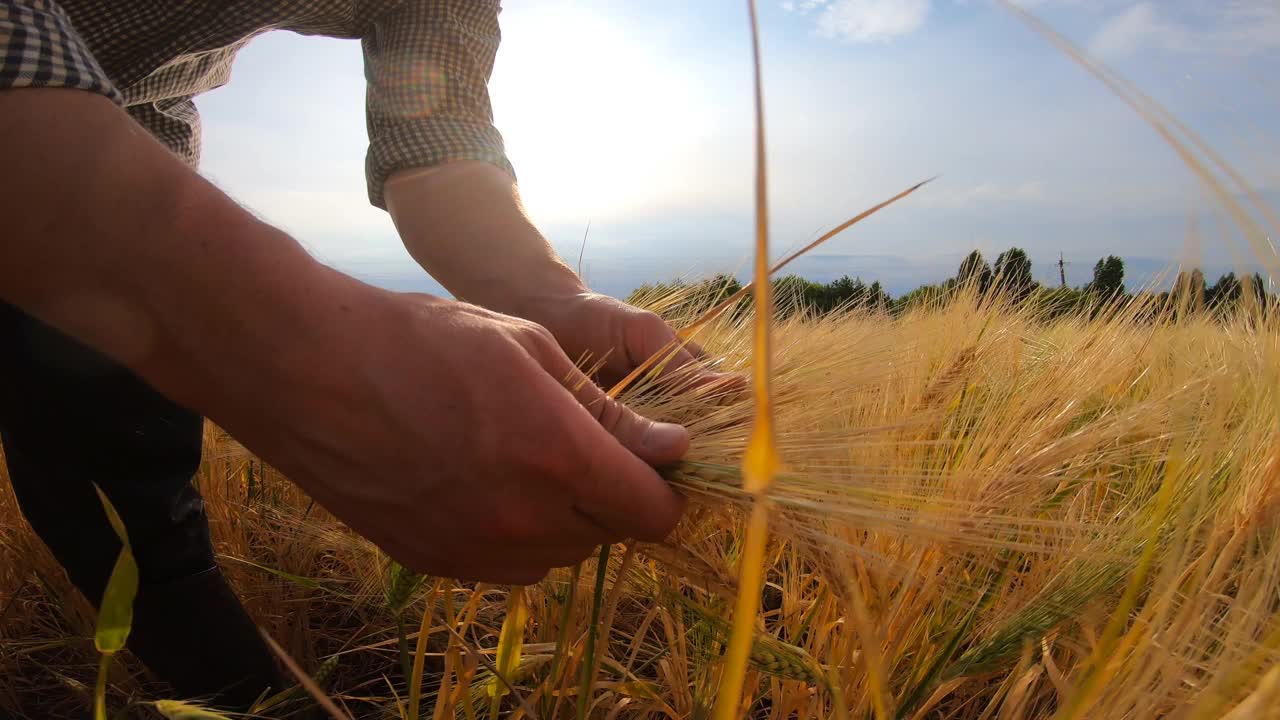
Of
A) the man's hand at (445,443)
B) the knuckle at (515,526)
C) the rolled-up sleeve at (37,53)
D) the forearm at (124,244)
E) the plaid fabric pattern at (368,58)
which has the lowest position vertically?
the knuckle at (515,526)

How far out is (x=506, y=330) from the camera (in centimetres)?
46

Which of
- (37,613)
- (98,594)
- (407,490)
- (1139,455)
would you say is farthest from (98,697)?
(37,613)

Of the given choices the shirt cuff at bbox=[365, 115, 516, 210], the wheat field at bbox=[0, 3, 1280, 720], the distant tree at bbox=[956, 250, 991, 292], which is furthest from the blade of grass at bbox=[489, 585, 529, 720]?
the distant tree at bbox=[956, 250, 991, 292]

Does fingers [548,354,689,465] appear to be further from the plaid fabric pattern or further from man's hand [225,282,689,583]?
the plaid fabric pattern

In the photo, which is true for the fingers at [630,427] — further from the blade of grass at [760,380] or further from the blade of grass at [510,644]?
the blade of grass at [760,380]

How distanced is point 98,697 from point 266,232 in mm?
278

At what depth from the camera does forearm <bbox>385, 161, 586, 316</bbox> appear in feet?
2.77

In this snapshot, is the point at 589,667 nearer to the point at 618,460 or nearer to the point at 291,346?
the point at 618,460

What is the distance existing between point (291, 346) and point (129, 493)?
0.48m

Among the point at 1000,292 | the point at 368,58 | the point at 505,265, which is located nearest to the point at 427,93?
the point at 368,58

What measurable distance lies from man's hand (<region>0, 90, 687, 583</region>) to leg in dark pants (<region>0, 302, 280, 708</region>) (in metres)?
0.27

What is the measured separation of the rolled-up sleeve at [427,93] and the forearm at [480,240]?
37 mm

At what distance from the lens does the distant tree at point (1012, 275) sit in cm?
161

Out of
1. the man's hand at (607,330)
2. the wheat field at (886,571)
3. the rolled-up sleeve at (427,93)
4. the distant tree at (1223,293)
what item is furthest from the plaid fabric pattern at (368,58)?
the distant tree at (1223,293)
